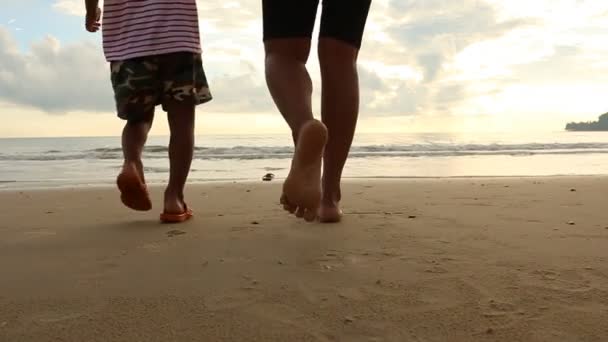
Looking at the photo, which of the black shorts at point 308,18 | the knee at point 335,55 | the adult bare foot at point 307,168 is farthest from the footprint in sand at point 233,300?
the knee at point 335,55

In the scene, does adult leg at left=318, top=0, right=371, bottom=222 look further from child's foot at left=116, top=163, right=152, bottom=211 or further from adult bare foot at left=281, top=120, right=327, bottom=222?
child's foot at left=116, top=163, right=152, bottom=211

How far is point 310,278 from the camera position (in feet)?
4.64

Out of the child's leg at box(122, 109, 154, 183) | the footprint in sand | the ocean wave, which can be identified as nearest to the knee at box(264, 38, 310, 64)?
the child's leg at box(122, 109, 154, 183)

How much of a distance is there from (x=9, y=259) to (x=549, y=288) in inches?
61.3

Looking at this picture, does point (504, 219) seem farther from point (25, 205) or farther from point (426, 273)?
point (25, 205)

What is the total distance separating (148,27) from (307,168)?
3.76ft

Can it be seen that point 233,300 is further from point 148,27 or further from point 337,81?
point 148,27

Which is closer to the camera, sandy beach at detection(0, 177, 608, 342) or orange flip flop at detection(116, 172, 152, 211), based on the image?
sandy beach at detection(0, 177, 608, 342)

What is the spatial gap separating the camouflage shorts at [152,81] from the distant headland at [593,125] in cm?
4922

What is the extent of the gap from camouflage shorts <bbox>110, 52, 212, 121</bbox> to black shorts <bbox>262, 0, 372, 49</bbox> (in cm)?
59

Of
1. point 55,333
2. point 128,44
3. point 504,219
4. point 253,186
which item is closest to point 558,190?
point 504,219

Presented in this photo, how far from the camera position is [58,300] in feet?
4.13

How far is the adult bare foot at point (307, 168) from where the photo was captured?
160 centimetres

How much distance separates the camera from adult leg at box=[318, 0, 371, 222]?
6.69 ft
